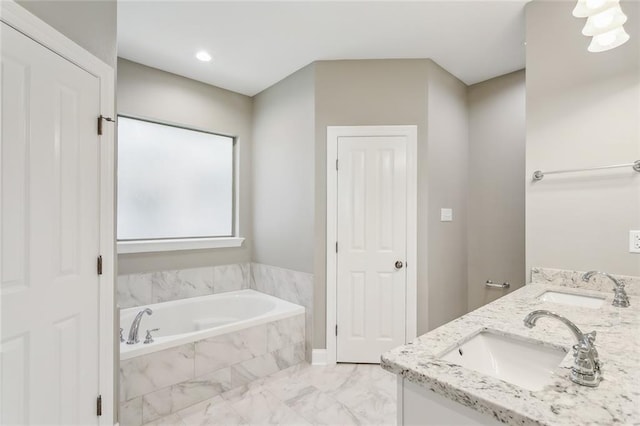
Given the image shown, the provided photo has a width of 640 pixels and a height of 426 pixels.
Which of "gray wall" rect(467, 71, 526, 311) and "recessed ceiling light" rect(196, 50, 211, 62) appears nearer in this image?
"recessed ceiling light" rect(196, 50, 211, 62)

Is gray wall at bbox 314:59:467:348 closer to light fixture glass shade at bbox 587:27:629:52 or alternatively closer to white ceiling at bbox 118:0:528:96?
white ceiling at bbox 118:0:528:96

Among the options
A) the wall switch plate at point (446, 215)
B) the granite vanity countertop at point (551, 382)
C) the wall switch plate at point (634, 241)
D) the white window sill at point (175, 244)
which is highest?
the wall switch plate at point (446, 215)

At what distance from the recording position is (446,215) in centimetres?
295

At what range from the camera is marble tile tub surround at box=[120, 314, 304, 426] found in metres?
1.93

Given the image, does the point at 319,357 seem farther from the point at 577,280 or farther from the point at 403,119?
the point at 403,119

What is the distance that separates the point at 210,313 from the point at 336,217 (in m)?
1.60

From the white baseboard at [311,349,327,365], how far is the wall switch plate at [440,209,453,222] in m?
1.59

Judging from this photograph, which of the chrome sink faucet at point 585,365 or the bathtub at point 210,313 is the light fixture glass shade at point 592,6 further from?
the bathtub at point 210,313

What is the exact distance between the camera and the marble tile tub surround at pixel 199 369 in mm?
1934

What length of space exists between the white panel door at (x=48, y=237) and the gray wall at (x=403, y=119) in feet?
5.46

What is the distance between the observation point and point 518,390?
2.39ft

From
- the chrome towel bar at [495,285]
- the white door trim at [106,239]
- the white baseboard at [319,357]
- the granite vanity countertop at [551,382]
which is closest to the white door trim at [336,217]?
the white baseboard at [319,357]

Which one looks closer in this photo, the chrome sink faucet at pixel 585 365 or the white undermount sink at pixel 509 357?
the chrome sink faucet at pixel 585 365

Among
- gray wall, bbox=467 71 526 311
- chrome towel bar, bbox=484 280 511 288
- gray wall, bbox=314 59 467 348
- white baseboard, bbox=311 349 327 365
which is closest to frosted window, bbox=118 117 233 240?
gray wall, bbox=314 59 467 348
